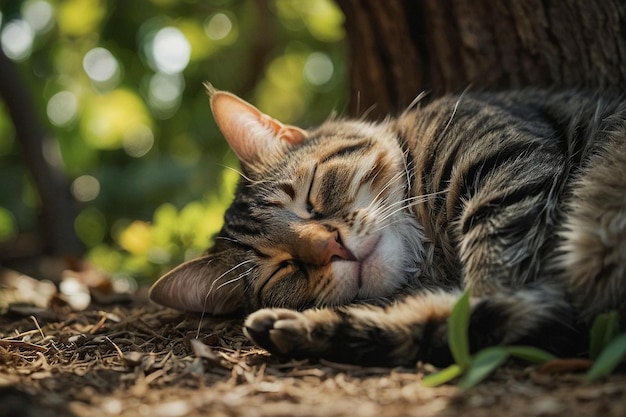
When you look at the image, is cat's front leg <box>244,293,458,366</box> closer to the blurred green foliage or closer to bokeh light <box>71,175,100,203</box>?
the blurred green foliage

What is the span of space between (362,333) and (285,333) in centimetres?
22

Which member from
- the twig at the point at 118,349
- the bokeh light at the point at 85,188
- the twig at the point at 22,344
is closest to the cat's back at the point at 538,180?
the twig at the point at 118,349

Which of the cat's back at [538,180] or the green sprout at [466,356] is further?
the cat's back at [538,180]

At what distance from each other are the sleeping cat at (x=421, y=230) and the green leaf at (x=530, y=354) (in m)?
0.10

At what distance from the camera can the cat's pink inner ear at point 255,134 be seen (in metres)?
2.79

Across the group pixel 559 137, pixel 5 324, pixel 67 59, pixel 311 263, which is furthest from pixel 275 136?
pixel 67 59

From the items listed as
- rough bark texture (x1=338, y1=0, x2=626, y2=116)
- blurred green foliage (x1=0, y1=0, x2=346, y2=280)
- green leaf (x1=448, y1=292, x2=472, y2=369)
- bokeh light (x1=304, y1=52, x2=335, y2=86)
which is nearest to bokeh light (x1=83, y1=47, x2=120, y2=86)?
blurred green foliage (x1=0, y1=0, x2=346, y2=280)

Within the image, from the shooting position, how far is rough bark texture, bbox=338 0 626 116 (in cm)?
278

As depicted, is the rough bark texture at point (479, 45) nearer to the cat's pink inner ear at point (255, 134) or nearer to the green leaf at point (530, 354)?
the cat's pink inner ear at point (255, 134)

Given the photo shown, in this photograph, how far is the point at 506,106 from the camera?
8.18 ft

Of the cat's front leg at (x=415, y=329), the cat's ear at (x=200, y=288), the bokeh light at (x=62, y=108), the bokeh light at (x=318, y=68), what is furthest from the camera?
the bokeh light at (x=318, y=68)

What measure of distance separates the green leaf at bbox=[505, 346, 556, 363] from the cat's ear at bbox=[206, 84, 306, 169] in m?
1.40

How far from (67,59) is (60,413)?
4505mm

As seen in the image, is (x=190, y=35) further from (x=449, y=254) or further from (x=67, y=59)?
(x=449, y=254)
